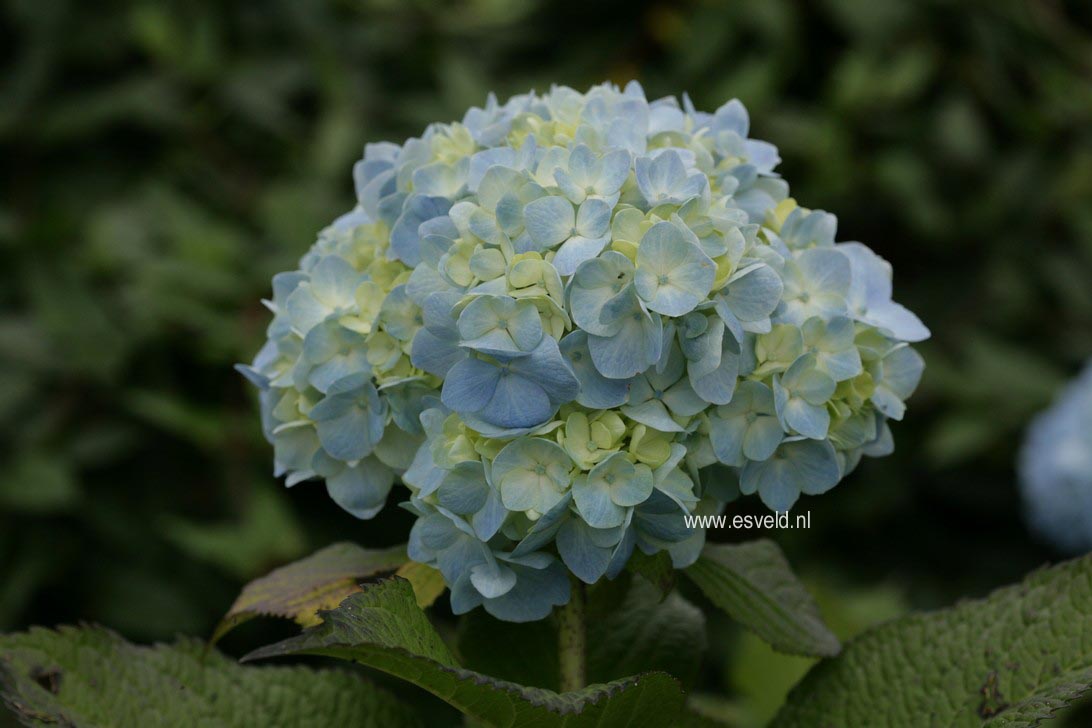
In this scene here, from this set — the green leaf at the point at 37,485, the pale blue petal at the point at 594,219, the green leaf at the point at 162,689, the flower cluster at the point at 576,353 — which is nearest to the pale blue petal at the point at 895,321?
the flower cluster at the point at 576,353

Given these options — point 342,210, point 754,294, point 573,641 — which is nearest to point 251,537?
point 342,210

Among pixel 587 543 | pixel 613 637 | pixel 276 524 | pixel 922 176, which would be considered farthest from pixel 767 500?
pixel 922 176

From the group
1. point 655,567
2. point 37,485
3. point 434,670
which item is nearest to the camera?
point 434,670

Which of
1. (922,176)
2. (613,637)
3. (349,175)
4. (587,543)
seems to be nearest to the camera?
(587,543)

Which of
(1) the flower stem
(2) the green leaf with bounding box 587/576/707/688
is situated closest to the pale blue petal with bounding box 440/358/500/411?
(1) the flower stem

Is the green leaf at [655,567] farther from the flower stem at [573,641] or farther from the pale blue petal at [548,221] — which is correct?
the pale blue petal at [548,221]

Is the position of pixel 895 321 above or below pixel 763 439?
above

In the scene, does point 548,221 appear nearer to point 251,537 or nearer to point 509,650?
point 509,650

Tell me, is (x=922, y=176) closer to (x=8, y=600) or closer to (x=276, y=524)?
(x=276, y=524)
